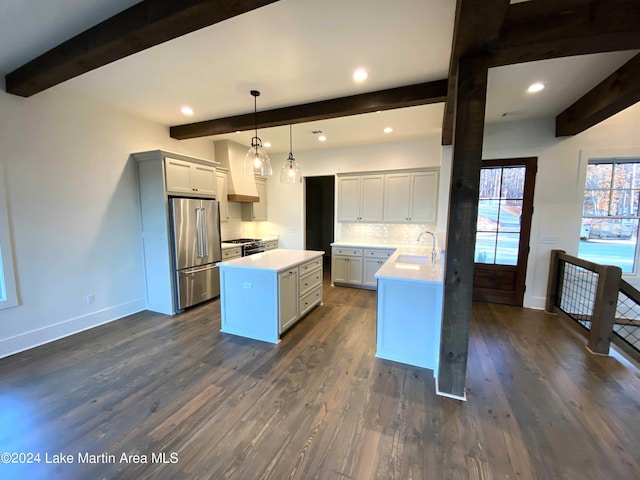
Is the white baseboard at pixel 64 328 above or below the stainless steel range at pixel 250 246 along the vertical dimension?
below

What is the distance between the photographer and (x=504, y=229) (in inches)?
164

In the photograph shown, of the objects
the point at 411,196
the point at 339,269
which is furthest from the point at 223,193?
the point at 411,196

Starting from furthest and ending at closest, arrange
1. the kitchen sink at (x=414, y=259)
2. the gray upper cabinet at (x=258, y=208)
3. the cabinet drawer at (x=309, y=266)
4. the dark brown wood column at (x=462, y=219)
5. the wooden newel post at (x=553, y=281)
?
the gray upper cabinet at (x=258, y=208) < the wooden newel post at (x=553, y=281) < the kitchen sink at (x=414, y=259) < the cabinet drawer at (x=309, y=266) < the dark brown wood column at (x=462, y=219)

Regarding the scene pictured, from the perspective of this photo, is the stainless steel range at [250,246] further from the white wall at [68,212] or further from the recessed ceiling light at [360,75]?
the recessed ceiling light at [360,75]

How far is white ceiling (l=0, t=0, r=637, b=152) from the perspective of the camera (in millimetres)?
1814

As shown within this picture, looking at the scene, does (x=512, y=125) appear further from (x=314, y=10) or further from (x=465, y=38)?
(x=314, y=10)

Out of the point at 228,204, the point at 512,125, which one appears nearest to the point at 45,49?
the point at 228,204

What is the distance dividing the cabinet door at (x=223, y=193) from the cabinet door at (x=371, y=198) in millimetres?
2675

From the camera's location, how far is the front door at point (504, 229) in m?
4.01

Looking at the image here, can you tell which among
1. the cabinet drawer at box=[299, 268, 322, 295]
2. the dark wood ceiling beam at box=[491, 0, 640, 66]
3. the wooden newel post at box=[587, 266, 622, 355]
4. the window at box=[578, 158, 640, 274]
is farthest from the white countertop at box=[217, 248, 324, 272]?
the window at box=[578, 158, 640, 274]

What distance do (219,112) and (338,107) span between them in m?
1.75

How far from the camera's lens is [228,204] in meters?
5.41

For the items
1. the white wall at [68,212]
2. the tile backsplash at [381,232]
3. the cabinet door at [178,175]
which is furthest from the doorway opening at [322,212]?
the white wall at [68,212]

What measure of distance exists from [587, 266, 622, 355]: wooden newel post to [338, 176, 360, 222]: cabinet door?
3.51m
